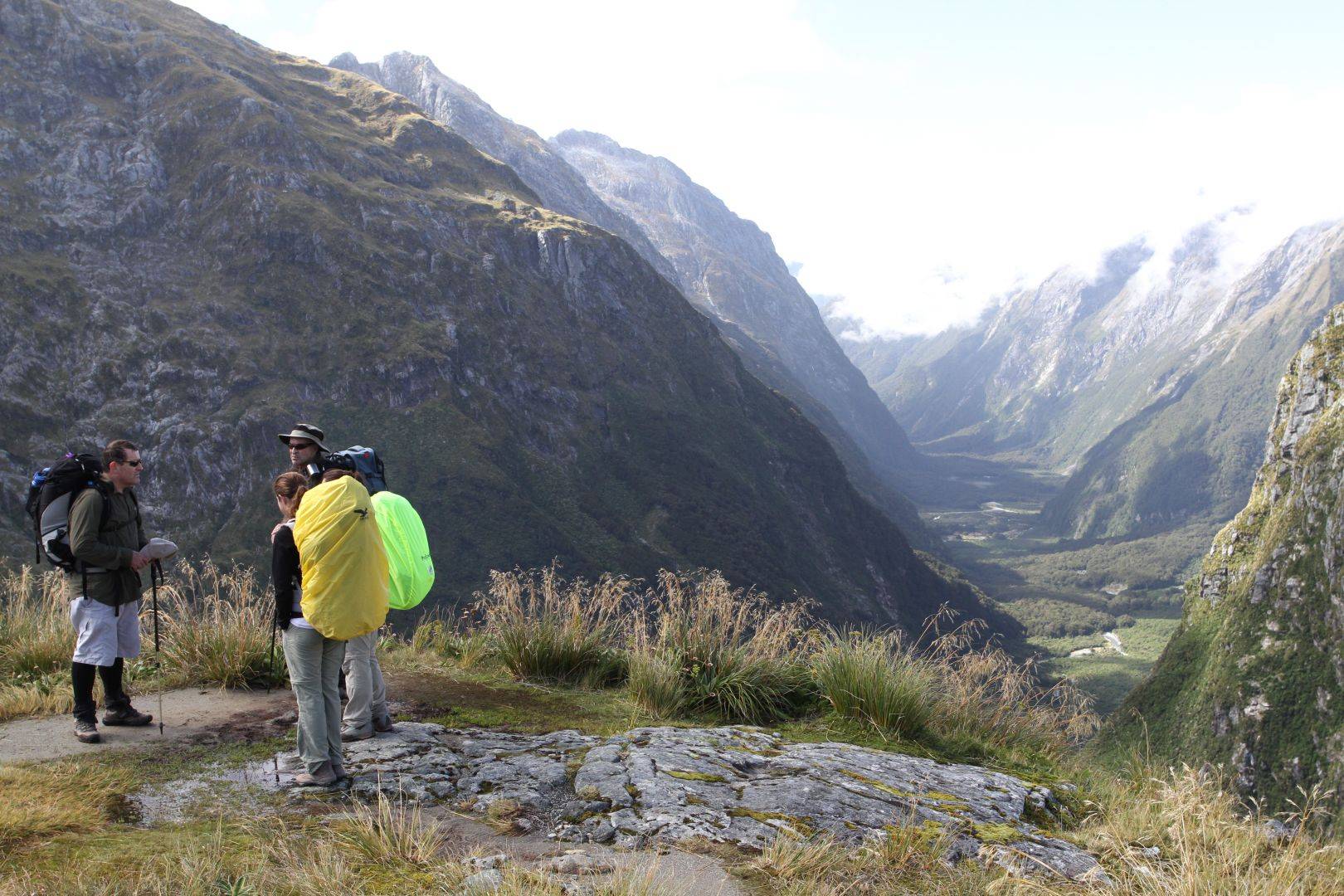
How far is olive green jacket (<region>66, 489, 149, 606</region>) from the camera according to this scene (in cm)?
607

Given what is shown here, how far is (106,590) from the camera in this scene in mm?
6289

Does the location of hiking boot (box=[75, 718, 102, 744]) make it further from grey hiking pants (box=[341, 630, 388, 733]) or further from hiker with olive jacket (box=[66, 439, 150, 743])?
grey hiking pants (box=[341, 630, 388, 733])

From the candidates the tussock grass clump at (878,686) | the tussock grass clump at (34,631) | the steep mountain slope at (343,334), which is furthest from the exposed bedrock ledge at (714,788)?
the steep mountain slope at (343,334)

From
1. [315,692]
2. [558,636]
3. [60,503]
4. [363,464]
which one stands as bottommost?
[558,636]

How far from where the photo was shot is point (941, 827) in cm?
475

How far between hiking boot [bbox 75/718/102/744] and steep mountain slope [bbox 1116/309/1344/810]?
9393 cm

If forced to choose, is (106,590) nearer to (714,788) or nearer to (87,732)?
(87,732)

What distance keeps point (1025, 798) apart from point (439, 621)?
26.2 feet

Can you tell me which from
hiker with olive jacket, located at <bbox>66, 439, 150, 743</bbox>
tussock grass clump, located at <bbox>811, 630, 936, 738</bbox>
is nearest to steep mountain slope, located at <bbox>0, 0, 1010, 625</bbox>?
hiker with olive jacket, located at <bbox>66, 439, 150, 743</bbox>

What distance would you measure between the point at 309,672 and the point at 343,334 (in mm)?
118440

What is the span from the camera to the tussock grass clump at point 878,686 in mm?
7172

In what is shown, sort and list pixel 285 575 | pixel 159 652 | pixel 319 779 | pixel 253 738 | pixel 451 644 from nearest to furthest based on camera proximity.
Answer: pixel 319 779 < pixel 285 575 < pixel 253 738 < pixel 159 652 < pixel 451 644

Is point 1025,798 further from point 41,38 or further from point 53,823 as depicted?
point 41,38

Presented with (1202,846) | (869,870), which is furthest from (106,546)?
(1202,846)
